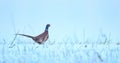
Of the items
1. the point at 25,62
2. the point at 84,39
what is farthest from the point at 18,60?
the point at 84,39

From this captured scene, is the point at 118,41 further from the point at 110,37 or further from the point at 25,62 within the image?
the point at 25,62

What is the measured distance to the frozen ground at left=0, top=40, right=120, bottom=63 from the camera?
6145 millimetres

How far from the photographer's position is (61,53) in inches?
243

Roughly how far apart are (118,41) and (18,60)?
61cm

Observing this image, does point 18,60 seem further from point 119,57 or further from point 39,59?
point 119,57

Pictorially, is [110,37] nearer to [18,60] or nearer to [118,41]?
[118,41]

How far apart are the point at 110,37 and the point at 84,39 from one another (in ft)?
0.51

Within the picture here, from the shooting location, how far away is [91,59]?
20.2 ft

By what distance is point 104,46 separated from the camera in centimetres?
620

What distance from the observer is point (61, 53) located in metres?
6.18

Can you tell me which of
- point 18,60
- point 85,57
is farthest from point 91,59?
point 18,60

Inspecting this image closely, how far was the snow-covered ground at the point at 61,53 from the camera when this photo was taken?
6145 mm

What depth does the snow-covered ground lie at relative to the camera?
6145 mm

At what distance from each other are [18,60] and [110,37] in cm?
57
